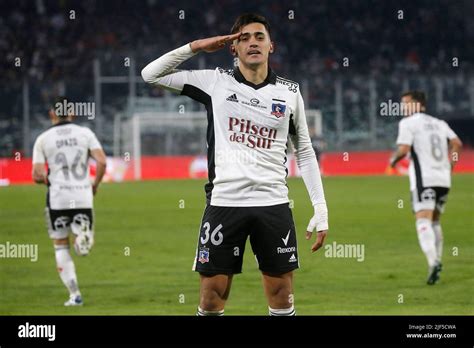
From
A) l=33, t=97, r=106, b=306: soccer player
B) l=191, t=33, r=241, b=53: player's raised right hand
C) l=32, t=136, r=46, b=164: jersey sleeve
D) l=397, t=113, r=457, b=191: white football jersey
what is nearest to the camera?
l=191, t=33, r=241, b=53: player's raised right hand

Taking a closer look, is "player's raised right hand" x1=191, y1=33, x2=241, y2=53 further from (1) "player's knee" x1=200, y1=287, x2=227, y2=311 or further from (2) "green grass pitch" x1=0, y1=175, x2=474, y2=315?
(2) "green grass pitch" x1=0, y1=175, x2=474, y2=315

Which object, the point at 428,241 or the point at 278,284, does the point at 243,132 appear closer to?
the point at 278,284

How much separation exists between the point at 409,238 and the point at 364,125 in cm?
1774

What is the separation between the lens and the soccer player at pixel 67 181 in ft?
35.2

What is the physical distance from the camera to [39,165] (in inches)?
415

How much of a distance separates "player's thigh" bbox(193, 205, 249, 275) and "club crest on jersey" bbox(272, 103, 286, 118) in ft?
1.94

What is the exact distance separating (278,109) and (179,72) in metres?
0.63

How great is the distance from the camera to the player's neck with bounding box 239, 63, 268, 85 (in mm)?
6402

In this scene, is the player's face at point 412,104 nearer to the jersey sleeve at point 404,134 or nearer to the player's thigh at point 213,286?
the jersey sleeve at point 404,134

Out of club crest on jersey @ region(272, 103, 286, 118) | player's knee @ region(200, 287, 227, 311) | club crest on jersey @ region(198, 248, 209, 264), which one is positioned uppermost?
club crest on jersey @ region(272, 103, 286, 118)

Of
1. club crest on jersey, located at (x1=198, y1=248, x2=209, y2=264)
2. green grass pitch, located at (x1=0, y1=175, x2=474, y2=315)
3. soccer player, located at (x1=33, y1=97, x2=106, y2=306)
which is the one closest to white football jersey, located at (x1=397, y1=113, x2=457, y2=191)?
green grass pitch, located at (x1=0, y1=175, x2=474, y2=315)

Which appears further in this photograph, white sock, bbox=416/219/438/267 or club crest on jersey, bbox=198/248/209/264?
white sock, bbox=416/219/438/267
